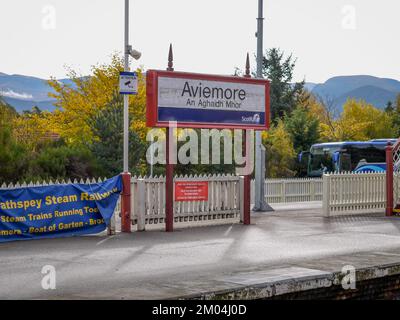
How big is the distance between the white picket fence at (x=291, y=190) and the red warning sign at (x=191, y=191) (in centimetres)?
1569

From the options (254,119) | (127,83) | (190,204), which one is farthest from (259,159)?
(127,83)

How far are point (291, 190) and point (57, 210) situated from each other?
21.2 meters

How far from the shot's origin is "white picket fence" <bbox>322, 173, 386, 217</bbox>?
23.6m

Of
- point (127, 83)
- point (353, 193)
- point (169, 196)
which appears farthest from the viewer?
point (353, 193)

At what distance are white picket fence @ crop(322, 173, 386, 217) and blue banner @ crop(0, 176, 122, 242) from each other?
802 centimetres

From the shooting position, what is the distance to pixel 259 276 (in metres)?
Result: 10.0

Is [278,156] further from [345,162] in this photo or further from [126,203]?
[126,203]

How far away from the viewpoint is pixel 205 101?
19266 mm

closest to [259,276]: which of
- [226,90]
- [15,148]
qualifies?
[226,90]

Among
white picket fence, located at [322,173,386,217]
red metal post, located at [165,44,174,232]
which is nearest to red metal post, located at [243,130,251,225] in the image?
red metal post, located at [165,44,174,232]

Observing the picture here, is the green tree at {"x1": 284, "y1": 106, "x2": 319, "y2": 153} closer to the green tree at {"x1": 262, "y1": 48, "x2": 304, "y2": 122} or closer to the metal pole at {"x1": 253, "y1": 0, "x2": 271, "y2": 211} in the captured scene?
the green tree at {"x1": 262, "y1": 48, "x2": 304, "y2": 122}
